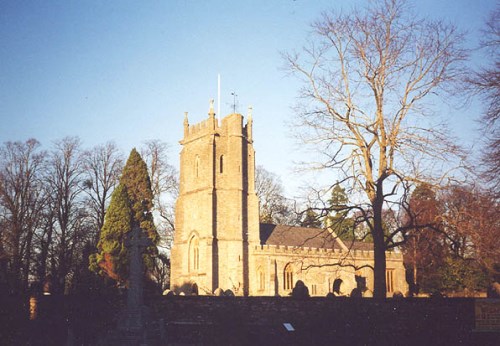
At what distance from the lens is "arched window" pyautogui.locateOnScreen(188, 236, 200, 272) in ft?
127

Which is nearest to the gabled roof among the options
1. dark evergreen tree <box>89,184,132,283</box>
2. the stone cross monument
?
dark evergreen tree <box>89,184,132,283</box>

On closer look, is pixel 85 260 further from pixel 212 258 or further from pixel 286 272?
pixel 286 272

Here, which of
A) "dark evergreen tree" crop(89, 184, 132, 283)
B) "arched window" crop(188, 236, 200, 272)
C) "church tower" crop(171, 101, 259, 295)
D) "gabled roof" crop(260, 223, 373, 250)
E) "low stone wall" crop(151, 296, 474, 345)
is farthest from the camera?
"gabled roof" crop(260, 223, 373, 250)

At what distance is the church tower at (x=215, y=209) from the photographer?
124ft

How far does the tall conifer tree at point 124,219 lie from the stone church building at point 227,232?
10.8 ft

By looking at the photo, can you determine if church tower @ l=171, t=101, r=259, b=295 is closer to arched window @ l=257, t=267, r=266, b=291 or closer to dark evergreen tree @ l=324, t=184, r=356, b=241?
arched window @ l=257, t=267, r=266, b=291

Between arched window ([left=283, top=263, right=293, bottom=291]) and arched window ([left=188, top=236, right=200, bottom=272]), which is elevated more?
arched window ([left=188, top=236, right=200, bottom=272])

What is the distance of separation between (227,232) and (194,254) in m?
3.03

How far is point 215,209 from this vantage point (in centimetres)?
3906

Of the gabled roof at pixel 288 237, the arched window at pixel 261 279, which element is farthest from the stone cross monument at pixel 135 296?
the gabled roof at pixel 288 237

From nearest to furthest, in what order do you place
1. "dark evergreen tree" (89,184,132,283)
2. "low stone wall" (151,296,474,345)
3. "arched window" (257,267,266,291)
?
"low stone wall" (151,296,474,345), "dark evergreen tree" (89,184,132,283), "arched window" (257,267,266,291)

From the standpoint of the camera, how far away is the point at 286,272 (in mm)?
40125

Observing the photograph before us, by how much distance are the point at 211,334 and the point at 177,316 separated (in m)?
1.26

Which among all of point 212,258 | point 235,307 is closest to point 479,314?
point 235,307
